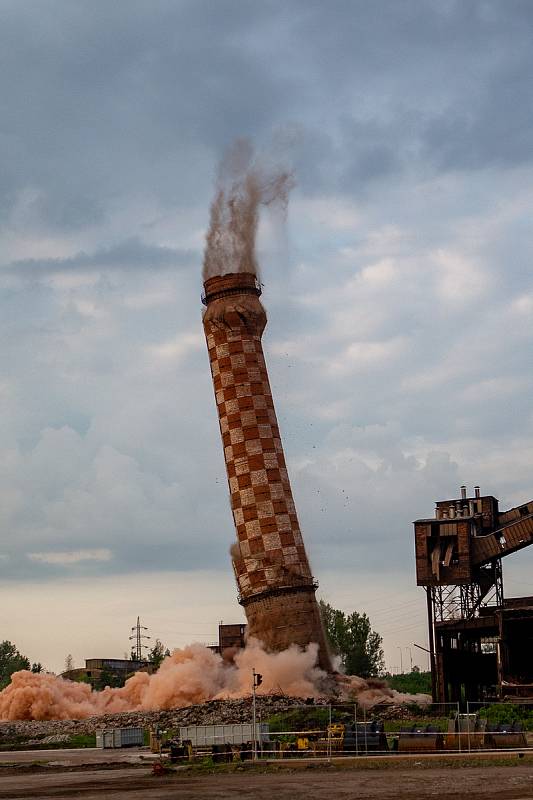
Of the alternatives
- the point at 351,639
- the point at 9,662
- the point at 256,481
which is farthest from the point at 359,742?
the point at 9,662

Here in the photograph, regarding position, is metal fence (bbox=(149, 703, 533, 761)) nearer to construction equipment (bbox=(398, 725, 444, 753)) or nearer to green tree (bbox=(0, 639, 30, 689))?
construction equipment (bbox=(398, 725, 444, 753))

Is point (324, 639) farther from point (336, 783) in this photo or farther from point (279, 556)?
point (336, 783)

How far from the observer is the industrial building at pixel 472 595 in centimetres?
7344

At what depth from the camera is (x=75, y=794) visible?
35750 millimetres

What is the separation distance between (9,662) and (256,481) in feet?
336

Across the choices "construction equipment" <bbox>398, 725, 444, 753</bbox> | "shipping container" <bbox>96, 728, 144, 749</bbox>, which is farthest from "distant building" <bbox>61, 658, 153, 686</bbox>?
"construction equipment" <bbox>398, 725, 444, 753</bbox>

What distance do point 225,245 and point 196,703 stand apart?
105ft

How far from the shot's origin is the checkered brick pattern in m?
75.3

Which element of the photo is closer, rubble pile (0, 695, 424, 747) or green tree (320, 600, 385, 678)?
rubble pile (0, 695, 424, 747)

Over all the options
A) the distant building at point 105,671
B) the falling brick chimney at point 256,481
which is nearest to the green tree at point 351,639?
the distant building at point 105,671

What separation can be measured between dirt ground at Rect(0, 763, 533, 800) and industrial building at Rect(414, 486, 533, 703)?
34123mm

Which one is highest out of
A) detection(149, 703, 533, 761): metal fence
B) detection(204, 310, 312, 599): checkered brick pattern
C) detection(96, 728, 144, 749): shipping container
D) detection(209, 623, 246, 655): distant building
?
detection(204, 310, 312, 599): checkered brick pattern

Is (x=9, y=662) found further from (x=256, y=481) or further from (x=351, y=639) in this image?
(x=256, y=481)

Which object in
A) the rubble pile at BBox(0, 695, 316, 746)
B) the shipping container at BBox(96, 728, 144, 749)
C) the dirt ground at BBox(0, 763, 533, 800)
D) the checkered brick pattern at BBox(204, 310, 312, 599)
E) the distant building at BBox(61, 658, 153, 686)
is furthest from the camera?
the distant building at BBox(61, 658, 153, 686)
